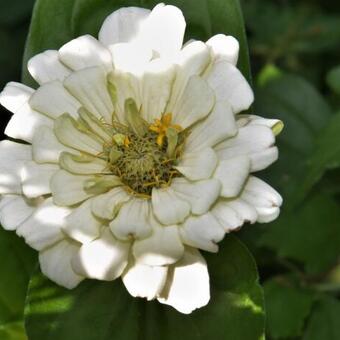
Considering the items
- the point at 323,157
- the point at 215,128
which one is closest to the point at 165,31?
the point at 215,128

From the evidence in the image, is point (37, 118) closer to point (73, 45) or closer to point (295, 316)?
point (73, 45)

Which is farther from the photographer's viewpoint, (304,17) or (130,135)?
(304,17)

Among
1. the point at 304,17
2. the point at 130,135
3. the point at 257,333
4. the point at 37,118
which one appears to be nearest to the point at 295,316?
the point at 257,333

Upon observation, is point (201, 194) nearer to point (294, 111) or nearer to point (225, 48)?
point (225, 48)

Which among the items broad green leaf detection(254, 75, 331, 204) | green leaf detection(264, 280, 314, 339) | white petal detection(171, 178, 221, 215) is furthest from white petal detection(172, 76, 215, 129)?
broad green leaf detection(254, 75, 331, 204)

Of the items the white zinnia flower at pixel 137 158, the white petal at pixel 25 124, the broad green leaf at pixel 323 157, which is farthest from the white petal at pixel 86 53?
the broad green leaf at pixel 323 157

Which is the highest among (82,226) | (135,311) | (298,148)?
(82,226)

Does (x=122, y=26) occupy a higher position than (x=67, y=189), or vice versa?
(x=122, y=26)
